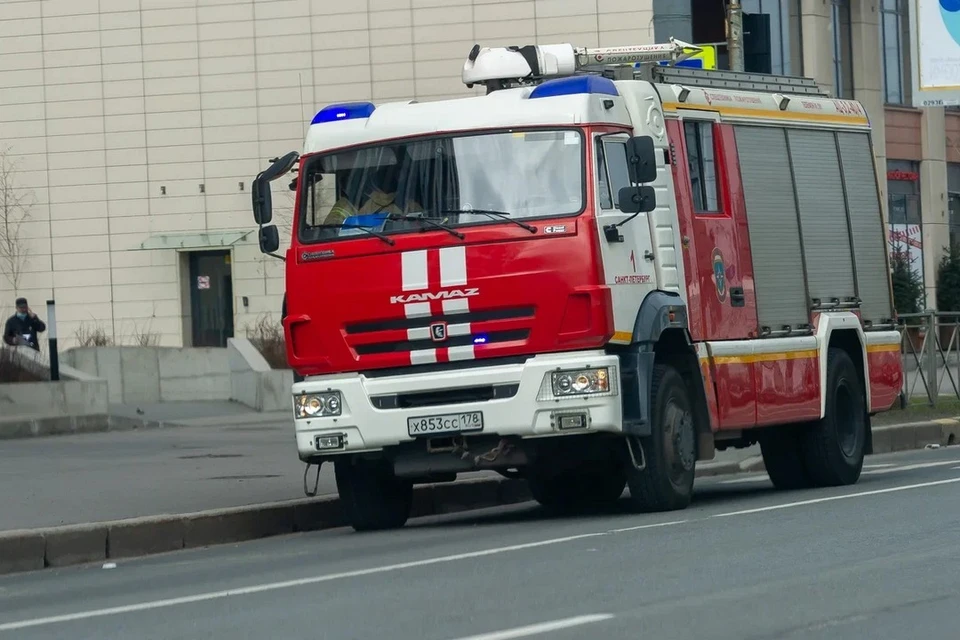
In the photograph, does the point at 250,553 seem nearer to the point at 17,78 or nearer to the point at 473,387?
the point at 473,387

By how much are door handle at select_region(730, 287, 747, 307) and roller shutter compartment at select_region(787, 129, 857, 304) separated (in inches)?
45.4

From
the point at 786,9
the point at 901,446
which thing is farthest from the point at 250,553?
the point at 786,9

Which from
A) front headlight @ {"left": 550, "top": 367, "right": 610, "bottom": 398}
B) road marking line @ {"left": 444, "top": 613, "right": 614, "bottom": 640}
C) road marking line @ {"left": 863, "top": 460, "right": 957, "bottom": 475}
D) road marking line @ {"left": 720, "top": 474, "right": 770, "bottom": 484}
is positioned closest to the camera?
road marking line @ {"left": 444, "top": 613, "right": 614, "bottom": 640}

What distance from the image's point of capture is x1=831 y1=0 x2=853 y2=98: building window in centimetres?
4716

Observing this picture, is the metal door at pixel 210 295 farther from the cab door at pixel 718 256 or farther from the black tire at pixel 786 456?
the cab door at pixel 718 256

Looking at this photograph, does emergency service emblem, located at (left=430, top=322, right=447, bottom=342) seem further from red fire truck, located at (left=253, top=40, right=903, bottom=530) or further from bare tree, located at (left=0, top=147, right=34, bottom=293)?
bare tree, located at (left=0, top=147, right=34, bottom=293)

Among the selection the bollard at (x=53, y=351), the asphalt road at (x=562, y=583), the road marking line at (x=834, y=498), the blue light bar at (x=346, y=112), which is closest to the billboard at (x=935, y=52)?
the bollard at (x=53, y=351)

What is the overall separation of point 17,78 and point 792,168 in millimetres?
36163

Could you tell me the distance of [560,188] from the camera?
1248 centimetres

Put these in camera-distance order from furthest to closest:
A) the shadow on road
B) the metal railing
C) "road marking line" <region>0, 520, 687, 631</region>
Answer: the metal railing → the shadow on road → "road marking line" <region>0, 520, 687, 631</region>

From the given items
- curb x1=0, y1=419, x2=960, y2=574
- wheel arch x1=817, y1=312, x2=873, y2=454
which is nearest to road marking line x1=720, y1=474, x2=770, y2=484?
wheel arch x1=817, y1=312, x2=873, y2=454

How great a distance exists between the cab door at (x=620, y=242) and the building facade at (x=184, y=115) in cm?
3375

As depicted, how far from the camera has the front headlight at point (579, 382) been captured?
40.2 feet

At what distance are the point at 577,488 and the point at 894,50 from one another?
36332mm
